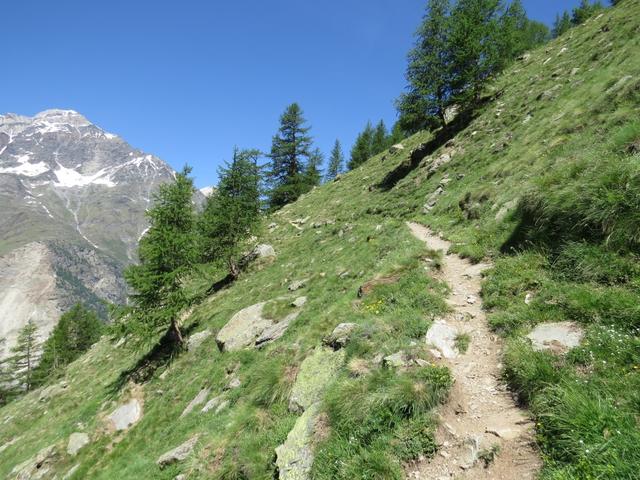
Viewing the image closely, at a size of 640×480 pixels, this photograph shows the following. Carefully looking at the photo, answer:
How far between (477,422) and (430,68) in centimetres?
3340

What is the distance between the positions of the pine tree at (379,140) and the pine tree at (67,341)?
64516 millimetres

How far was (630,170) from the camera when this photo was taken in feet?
23.7

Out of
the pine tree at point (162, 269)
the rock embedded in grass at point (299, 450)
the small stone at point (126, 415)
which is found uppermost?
the pine tree at point (162, 269)

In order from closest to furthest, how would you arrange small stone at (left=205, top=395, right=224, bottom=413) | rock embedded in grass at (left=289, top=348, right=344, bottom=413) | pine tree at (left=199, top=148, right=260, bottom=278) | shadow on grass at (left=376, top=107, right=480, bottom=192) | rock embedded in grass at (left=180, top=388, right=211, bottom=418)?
rock embedded in grass at (left=289, top=348, right=344, bottom=413), small stone at (left=205, top=395, right=224, bottom=413), rock embedded in grass at (left=180, top=388, right=211, bottom=418), pine tree at (left=199, top=148, right=260, bottom=278), shadow on grass at (left=376, top=107, right=480, bottom=192)

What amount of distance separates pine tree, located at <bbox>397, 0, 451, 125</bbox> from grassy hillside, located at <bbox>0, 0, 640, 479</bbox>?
7043 millimetres

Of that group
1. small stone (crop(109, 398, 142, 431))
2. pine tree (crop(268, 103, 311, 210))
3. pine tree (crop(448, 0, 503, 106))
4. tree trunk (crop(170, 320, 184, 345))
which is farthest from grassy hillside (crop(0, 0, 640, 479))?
pine tree (crop(268, 103, 311, 210))

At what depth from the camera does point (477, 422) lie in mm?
5520

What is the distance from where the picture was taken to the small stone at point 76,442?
1698 cm

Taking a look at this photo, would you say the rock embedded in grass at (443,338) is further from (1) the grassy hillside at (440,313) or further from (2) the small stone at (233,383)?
(2) the small stone at (233,383)

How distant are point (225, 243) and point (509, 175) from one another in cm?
2078

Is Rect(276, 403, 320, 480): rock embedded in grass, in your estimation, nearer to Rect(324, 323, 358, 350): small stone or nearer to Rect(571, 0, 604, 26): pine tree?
Rect(324, 323, 358, 350): small stone

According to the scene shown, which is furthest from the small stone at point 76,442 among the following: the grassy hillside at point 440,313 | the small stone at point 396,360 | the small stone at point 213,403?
the small stone at point 396,360

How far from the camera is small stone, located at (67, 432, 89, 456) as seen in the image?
1698 centimetres

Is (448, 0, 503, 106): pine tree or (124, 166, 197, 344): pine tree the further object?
(448, 0, 503, 106): pine tree
